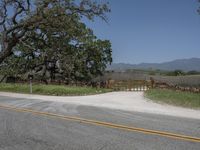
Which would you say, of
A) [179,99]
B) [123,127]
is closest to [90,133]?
[123,127]

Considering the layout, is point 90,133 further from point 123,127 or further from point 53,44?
point 53,44

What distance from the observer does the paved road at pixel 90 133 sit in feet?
26.0

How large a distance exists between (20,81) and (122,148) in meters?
27.8

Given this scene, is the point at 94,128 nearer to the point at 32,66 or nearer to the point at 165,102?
the point at 165,102

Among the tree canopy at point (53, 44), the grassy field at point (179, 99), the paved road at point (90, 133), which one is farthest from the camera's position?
the tree canopy at point (53, 44)

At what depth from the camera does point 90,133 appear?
9312 mm

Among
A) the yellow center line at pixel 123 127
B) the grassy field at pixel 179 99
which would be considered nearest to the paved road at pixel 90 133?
the yellow center line at pixel 123 127

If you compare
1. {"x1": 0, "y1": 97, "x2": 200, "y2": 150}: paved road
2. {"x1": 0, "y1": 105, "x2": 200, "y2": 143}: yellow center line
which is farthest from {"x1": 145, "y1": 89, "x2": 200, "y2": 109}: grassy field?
{"x1": 0, "y1": 105, "x2": 200, "y2": 143}: yellow center line

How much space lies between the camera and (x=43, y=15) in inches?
1249

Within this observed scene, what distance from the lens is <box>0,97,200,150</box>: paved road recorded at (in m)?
7.91

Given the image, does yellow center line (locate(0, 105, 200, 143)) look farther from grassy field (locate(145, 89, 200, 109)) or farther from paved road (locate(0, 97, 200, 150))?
grassy field (locate(145, 89, 200, 109))

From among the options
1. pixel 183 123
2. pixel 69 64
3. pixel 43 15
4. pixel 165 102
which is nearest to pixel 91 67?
pixel 69 64

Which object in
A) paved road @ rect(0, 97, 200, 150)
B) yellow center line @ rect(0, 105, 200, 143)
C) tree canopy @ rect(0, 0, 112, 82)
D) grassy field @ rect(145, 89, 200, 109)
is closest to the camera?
paved road @ rect(0, 97, 200, 150)

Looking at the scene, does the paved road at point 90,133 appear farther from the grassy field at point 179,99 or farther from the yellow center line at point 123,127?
the grassy field at point 179,99
